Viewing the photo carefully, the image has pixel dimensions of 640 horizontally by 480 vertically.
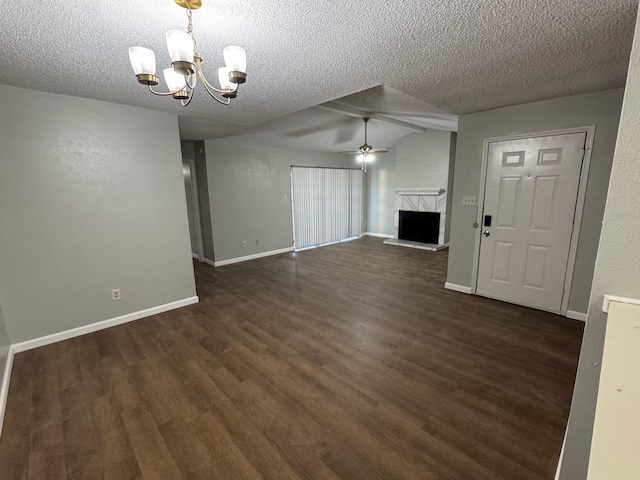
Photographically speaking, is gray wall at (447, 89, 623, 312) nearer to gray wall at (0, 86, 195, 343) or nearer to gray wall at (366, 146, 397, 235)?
gray wall at (0, 86, 195, 343)

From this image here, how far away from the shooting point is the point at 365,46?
72.2 inches

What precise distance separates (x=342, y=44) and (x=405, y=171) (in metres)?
5.45

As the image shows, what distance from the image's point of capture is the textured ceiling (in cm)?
145

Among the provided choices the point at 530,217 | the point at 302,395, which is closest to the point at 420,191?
the point at 530,217

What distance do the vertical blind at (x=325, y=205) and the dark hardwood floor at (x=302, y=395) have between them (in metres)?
3.52

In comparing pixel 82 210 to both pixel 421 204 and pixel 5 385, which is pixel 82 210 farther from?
pixel 421 204

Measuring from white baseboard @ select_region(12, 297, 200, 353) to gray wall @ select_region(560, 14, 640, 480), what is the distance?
12.2 feet

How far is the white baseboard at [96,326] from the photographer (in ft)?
8.80

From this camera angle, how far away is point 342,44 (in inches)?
71.2

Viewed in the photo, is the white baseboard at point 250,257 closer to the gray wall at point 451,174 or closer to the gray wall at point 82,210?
the gray wall at point 82,210

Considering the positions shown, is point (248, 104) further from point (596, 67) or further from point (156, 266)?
point (596, 67)

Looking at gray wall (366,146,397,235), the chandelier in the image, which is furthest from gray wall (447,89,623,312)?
gray wall (366,146,397,235)

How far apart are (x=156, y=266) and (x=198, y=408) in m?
1.99

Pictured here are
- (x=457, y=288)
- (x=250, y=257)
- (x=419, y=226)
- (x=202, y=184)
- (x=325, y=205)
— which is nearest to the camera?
(x=457, y=288)
